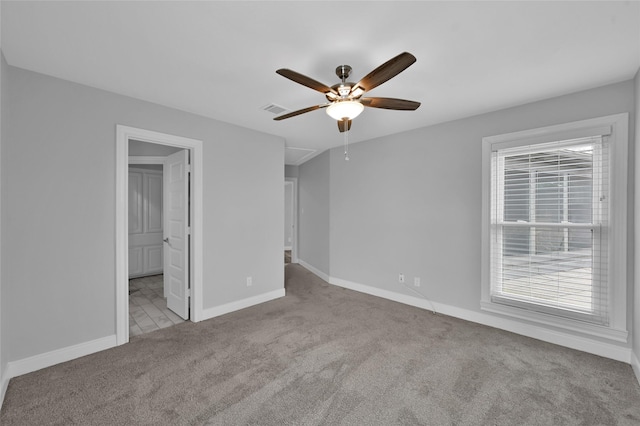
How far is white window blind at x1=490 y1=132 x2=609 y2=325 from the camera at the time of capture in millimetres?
2588

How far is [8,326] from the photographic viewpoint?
2176mm

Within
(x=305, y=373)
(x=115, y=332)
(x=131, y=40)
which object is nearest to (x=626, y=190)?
(x=305, y=373)

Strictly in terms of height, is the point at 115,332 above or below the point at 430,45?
below

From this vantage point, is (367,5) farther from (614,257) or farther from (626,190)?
(614,257)

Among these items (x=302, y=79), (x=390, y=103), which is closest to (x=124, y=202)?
(x=302, y=79)

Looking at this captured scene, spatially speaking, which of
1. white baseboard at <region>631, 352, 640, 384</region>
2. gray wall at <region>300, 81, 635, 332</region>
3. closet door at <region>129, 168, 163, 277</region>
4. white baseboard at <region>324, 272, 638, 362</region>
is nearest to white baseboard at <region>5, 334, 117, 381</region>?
closet door at <region>129, 168, 163, 277</region>

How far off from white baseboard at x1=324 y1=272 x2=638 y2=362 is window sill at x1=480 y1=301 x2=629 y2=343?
2.5 inches

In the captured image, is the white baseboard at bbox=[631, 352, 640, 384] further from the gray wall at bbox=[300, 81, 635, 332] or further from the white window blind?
the gray wall at bbox=[300, 81, 635, 332]

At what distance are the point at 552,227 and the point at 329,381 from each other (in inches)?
105

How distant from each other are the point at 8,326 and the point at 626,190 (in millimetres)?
5293

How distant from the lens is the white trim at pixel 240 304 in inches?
136

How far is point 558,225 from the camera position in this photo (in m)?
2.78

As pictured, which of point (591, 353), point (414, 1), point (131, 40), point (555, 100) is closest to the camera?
point (414, 1)

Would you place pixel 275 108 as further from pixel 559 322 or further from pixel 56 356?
pixel 559 322
